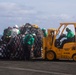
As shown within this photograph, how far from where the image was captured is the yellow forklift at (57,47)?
21359 millimetres

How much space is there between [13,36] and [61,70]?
23.5ft

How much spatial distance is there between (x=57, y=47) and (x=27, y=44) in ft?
6.56

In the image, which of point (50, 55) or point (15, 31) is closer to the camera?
point (50, 55)

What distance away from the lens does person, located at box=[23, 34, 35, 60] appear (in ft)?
74.0

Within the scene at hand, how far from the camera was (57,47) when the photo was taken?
70.9ft

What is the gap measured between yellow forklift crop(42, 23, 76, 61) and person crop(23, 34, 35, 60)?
94cm

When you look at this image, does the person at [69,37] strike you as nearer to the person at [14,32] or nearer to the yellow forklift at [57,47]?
the yellow forklift at [57,47]

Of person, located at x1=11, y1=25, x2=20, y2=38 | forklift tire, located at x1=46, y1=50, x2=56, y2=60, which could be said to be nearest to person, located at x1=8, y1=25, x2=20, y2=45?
person, located at x1=11, y1=25, x2=20, y2=38

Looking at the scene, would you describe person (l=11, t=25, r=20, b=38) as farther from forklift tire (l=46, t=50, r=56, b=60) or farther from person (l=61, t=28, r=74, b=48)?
person (l=61, t=28, r=74, b=48)

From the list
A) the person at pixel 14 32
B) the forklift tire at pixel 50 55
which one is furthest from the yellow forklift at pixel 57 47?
the person at pixel 14 32

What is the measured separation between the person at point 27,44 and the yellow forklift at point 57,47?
94cm

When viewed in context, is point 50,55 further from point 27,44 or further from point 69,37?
point 27,44

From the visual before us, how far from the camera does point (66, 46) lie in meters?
21.4

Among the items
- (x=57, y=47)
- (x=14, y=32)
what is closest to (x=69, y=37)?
(x=57, y=47)
